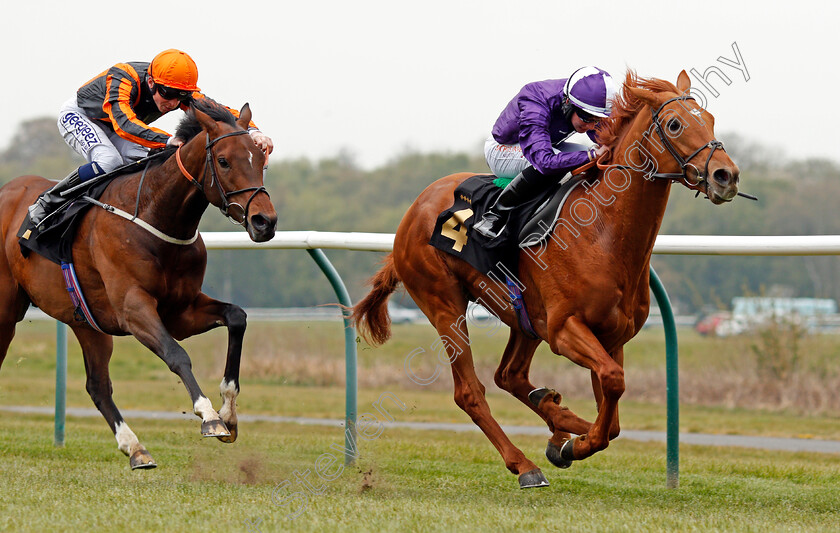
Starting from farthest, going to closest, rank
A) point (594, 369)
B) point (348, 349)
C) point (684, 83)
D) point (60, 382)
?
point (60, 382) → point (348, 349) → point (684, 83) → point (594, 369)

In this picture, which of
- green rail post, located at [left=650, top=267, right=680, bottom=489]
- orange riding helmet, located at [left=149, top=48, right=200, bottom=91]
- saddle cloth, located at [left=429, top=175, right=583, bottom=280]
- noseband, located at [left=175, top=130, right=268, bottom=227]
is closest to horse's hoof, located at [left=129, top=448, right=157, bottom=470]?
noseband, located at [left=175, top=130, right=268, bottom=227]

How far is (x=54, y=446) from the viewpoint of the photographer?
6.86 metres

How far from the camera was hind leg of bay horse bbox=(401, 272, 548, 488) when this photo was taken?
4.91m

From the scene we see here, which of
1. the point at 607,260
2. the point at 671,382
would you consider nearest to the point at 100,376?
the point at 607,260

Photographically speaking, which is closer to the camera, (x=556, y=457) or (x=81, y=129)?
(x=556, y=457)

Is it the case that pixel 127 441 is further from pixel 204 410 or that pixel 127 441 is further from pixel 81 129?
pixel 81 129

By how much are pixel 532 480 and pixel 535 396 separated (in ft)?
2.37

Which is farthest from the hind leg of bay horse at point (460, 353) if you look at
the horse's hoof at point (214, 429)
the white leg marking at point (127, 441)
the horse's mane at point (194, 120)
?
the white leg marking at point (127, 441)

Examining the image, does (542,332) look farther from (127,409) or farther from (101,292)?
(127,409)

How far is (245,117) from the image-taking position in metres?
5.26

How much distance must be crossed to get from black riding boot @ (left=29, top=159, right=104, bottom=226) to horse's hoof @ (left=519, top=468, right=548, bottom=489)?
2.97 m

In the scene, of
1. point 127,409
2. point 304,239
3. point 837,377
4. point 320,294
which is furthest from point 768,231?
point 304,239

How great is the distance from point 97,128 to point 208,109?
1093 mm

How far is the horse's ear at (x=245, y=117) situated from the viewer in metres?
5.25
